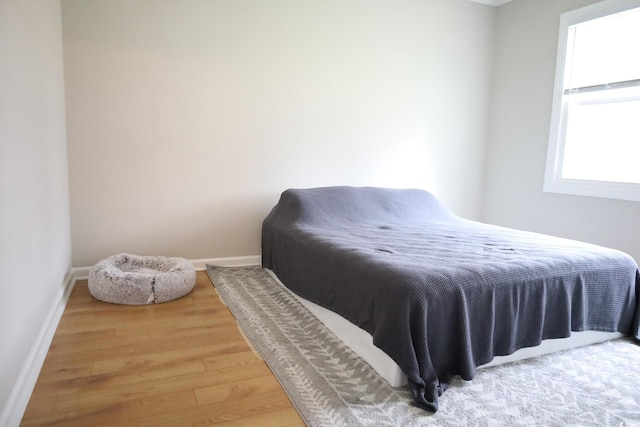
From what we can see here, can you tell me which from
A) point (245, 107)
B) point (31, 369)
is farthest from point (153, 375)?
point (245, 107)

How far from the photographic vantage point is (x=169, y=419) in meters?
1.57

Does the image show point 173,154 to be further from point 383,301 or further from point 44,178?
point 383,301

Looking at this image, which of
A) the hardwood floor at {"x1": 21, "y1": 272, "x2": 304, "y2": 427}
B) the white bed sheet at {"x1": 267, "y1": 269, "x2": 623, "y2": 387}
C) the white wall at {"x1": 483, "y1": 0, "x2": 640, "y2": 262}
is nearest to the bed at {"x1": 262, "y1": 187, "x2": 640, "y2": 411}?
the white bed sheet at {"x1": 267, "y1": 269, "x2": 623, "y2": 387}

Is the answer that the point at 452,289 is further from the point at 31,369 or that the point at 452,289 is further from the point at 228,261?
the point at 228,261

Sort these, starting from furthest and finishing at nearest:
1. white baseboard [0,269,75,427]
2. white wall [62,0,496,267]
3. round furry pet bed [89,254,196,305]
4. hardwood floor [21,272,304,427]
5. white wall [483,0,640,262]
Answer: white wall [483,0,640,262] < white wall [62,0,496,267] < round furry pet bed [89,254,196,305] < hardwood floor [21,272,304,427] < white baseboard [0,269,75,427]

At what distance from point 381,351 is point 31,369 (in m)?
1.51

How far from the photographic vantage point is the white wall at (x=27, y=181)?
150 cm

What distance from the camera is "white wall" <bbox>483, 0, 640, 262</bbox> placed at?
3461 mm

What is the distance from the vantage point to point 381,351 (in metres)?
1.92

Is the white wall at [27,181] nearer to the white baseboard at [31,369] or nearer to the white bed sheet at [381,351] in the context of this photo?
the white baseboard at [31,369]

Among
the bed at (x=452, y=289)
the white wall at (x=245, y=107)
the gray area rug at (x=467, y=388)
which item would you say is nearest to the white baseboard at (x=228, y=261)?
the white wall at (x=245, y=107)

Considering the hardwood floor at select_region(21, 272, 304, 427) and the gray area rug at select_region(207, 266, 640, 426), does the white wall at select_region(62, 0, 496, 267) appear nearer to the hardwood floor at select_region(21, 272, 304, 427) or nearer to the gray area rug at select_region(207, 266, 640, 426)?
the hardwood floor at select_region(21, 272, 304, 427)

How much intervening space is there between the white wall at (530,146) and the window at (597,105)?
101 mm

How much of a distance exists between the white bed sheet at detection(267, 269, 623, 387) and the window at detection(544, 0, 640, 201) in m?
1.55
